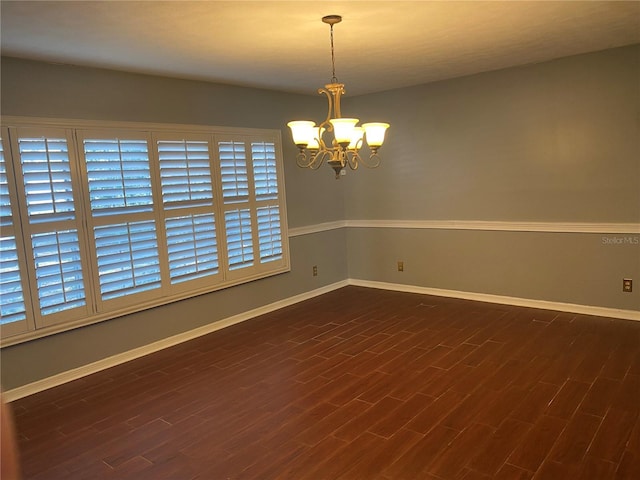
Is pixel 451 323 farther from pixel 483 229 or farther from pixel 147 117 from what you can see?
pixel 147 117

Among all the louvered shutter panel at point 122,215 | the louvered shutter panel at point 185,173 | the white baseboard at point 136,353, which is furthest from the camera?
the louvered shutter panel at point 185,173

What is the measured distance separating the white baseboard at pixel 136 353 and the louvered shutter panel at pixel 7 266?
0.54 metres

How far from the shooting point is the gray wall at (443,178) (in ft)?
11.9

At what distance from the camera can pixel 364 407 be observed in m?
2.91

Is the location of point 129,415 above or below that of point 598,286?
below

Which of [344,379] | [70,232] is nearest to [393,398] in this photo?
[344,379]

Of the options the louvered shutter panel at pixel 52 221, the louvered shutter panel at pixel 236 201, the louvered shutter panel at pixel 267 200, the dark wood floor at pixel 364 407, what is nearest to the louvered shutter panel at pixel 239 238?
the louvered shutter panel at pixel 236 201

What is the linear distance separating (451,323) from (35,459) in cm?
334

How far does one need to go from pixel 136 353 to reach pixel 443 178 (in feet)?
11.5

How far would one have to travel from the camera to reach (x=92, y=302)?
3.54m

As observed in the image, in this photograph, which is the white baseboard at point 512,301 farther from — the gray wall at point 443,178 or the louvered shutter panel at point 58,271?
the louvered shutter panel at point 58,271

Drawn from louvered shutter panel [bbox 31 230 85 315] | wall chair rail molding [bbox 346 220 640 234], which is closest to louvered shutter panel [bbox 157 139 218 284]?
louvered shutter panel [bbox 31 230 85 315]

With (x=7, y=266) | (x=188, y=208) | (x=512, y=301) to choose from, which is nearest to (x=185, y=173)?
(x=188, y=208)

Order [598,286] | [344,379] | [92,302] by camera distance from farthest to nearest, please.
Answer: [598,286] < [92,302] < [344,379]
